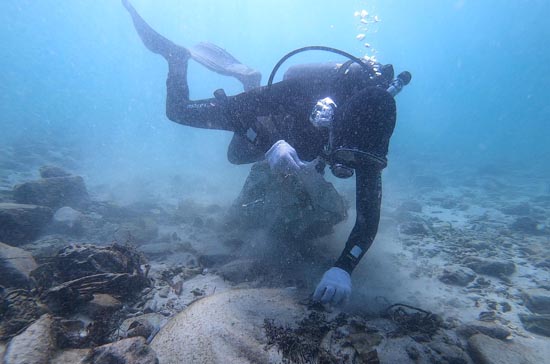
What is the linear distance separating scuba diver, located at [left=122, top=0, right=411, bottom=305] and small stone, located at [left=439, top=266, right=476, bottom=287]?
2.20m

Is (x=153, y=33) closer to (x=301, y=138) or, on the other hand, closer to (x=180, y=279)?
(x=301, y=138)

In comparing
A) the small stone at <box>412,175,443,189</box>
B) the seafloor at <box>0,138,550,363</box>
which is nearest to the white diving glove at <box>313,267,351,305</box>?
the seafloor at <box>0,138,550,363</box>

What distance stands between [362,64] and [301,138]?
1.58 m

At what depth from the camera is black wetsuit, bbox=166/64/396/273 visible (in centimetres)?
358

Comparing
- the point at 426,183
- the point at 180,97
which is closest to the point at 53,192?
the point at 180,97

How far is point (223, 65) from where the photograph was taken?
9.38 metres

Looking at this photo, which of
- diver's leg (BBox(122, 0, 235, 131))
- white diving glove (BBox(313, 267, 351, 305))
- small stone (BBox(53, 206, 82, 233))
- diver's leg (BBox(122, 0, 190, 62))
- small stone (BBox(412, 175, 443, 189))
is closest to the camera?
white diving glove (BBox(313, 267, 351, 305))

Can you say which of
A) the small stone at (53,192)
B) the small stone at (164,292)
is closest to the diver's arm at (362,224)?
the small stone at (164,292)

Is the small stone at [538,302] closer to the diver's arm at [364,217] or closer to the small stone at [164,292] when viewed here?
the diver's arm at [364,217]

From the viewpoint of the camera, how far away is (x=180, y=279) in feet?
13.9

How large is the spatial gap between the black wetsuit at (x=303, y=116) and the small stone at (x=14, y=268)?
12.5ft

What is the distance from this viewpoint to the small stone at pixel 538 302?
4145 mm

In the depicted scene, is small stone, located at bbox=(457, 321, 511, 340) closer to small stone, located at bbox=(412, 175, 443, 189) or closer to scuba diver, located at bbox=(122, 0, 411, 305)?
scuba diver, located at bbox=(122, 0, 411, 305)

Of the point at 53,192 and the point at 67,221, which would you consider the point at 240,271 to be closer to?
the point at 67,221
